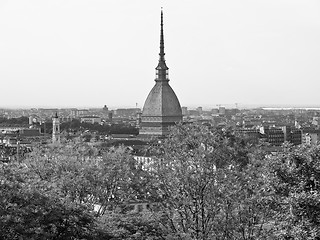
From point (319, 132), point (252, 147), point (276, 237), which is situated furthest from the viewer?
point (319, 132)

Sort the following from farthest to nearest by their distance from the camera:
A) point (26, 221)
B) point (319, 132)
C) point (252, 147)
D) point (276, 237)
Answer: point (319, 132)
point (252, 147)
point (26, 221)
point (276, 237)

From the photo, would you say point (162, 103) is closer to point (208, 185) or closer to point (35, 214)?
point (208, 185)

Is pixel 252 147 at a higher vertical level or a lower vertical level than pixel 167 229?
higher

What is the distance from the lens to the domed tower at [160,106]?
105 meters

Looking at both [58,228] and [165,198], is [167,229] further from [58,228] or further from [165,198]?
[58,228]

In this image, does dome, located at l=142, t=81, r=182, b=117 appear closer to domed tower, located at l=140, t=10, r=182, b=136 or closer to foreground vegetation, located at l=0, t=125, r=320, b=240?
domed tower, located at l=140, t=10, r=182, b=136

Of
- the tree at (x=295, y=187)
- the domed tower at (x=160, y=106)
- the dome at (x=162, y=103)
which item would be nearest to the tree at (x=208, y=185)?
the tree at (x=295, y=187)

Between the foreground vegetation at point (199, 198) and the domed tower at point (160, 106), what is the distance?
2930 inches

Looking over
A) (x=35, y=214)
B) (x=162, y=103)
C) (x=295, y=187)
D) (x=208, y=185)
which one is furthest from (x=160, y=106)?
(x=295, y=187)

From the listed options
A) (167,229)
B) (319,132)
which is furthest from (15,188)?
(319,132)

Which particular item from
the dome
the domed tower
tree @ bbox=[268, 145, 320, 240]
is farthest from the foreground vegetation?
the dome

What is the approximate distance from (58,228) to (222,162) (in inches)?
224

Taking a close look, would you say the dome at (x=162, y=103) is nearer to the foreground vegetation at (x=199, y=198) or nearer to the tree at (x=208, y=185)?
the foreground vegetation at (x=199, y=198)

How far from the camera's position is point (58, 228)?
23094 millimetres
